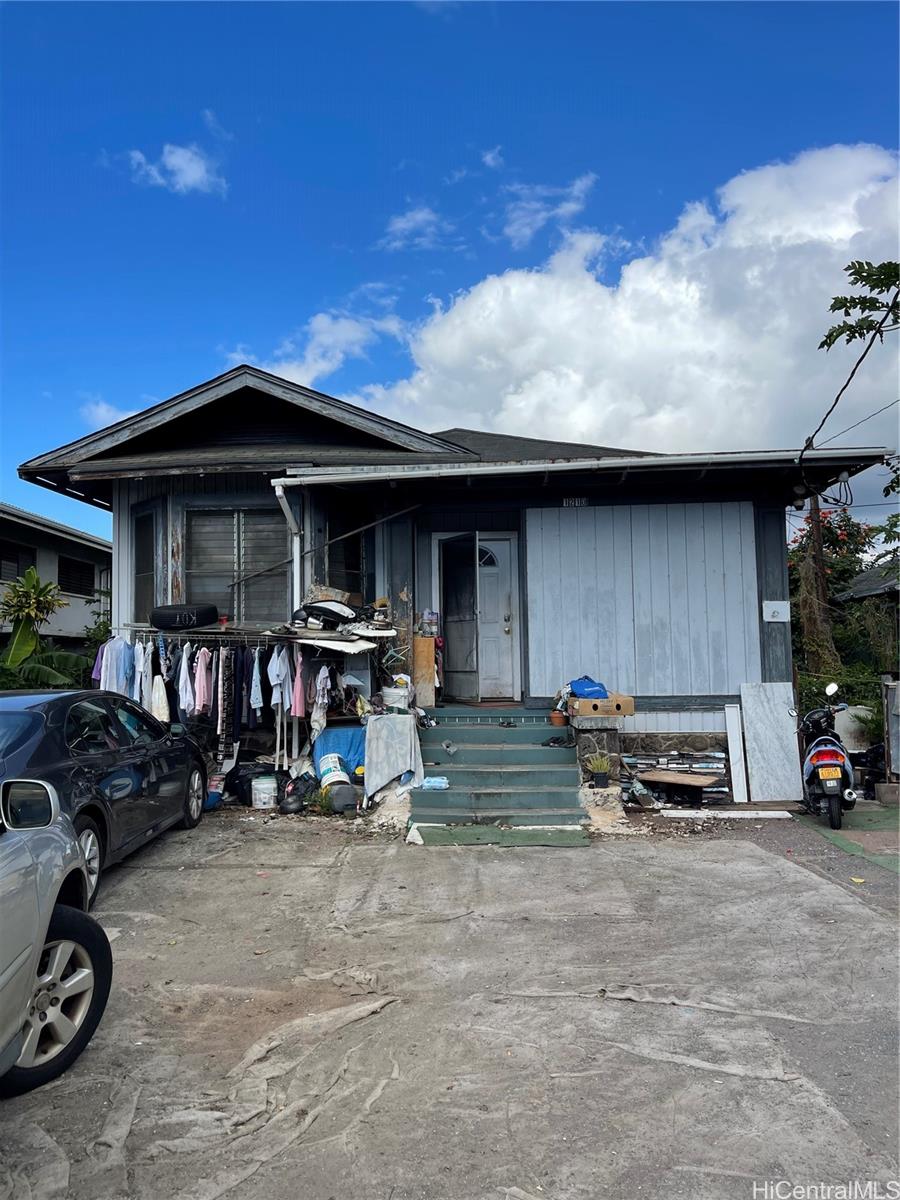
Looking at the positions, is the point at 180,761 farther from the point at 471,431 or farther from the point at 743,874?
the point at 471,431

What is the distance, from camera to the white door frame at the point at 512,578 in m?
10.3

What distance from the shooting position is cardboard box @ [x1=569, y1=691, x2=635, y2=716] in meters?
8.58

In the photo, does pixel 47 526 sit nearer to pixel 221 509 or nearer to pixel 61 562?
pixel 61 562

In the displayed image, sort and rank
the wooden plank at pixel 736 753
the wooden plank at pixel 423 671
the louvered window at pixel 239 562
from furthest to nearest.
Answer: the louvered window at pixel 239 562 → the wooden plank at pixel 423 671 → the wooden plank at pixel 736 753

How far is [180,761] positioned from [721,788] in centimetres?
607

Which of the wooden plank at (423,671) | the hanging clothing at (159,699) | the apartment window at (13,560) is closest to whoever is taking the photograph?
the hanging clothing at (159,699)

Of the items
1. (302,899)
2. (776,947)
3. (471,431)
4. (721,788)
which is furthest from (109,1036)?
(471,431)

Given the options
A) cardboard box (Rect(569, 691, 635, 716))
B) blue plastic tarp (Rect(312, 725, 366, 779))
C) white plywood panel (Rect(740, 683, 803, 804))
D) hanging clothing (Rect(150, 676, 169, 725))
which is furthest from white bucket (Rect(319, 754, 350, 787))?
white plywood panel (Rect(740, 683, 803, 804))

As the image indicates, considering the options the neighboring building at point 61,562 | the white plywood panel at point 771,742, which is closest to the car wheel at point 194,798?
the white plywood panel at point 771,742

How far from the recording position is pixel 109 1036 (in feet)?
11.8

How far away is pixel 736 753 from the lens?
9.14 metres

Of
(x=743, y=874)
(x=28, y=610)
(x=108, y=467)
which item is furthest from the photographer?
(x=28, y=610)

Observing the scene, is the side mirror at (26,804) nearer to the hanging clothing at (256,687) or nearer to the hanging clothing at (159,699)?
the hanging clothing at (256,687)

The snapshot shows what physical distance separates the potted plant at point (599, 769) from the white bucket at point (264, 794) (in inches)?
140
